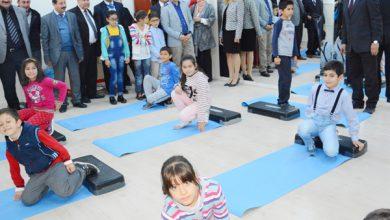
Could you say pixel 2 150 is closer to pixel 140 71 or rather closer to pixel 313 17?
pixel 140 71

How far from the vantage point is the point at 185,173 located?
1623mm

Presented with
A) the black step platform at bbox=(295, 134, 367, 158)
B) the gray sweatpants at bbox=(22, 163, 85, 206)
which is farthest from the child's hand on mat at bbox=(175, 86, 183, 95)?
the gray sweatpants at bbox=(22, 163, 85, 206)

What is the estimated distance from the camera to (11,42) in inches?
207

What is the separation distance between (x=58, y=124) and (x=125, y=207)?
8.30ft

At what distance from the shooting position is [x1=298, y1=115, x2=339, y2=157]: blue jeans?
344cm

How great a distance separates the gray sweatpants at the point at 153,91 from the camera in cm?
550

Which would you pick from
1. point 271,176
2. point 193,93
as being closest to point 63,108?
point 193,93

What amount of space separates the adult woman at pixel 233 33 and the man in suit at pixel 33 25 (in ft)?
8.83

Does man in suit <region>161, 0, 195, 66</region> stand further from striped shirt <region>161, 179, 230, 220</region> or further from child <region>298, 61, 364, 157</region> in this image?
striped shirt <region>161, 179, 230, 220</region>

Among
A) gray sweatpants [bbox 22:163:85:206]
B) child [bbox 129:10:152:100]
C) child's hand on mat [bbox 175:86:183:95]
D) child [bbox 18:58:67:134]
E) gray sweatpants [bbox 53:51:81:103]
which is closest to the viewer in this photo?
gray sweatpants [bbox 22:163:85:206]

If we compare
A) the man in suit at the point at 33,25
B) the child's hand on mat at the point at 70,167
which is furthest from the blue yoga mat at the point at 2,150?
the man in suit at the point at 33,25

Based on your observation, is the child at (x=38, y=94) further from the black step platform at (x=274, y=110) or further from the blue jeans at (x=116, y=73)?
the black step platform at (x=274, y=110)

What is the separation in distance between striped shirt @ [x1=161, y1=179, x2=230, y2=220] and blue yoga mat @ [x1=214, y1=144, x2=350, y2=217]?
928 mm

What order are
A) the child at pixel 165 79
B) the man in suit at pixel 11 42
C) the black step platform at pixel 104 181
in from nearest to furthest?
the black step platform at pixel 104 181, the man in suit at pixel 11 42, the child at pixel 165 79
